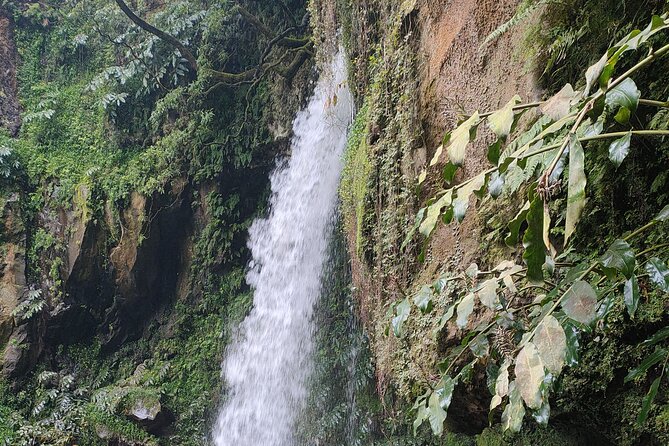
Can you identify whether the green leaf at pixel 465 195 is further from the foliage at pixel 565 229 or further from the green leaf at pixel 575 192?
the green leaf at pixel 575 192

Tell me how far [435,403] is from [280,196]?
5975mm

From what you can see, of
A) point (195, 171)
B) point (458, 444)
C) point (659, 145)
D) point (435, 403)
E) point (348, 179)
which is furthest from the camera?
point (195, 171)

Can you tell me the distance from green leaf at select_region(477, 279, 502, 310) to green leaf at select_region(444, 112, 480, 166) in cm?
37

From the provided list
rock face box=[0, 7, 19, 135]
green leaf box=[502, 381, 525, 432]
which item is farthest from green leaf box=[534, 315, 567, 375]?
rock face box=[0, 7, 19, 135]

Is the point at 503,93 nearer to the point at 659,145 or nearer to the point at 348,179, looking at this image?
the point at 659,145

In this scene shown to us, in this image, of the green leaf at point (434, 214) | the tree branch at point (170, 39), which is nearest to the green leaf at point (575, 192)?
the green leaf at point (434, 214)

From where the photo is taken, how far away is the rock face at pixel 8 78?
8922mm

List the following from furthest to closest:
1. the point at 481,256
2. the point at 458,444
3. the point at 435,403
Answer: the point at 458,444 < the point at 481,256 < the point at 435,403

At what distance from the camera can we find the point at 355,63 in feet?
14.9

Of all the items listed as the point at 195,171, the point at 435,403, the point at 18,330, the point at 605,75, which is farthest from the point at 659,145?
the point at 18,330

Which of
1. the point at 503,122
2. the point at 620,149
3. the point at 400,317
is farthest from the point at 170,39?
the point at 620,149

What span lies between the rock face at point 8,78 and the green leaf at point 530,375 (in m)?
9.75

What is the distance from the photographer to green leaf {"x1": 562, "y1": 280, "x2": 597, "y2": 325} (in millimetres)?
1049

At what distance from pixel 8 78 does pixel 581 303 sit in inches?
421
